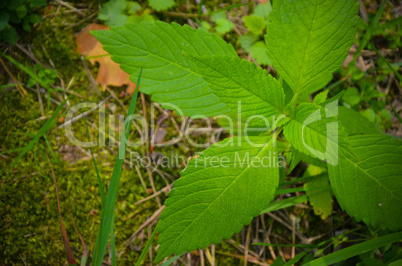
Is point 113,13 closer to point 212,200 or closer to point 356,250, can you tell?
point 212,200

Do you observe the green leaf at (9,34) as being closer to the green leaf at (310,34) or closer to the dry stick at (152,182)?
the dry stick at (152,182)

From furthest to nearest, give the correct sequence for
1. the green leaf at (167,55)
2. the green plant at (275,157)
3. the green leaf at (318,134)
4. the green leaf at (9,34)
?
the green leaf at (9,34)
the green leaf at (167,55)
the green plant at (275,157)
the green leaf at (318,134)

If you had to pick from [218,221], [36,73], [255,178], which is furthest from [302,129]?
[36,73]

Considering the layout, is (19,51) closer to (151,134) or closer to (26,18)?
(26,18)

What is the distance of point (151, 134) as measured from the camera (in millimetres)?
2414

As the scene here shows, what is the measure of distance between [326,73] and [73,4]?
2308mm

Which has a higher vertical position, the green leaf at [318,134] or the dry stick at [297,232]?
the green leaf at [318,134]

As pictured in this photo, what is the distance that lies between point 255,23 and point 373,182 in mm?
1659

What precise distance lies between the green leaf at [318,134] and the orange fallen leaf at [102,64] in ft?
5.06

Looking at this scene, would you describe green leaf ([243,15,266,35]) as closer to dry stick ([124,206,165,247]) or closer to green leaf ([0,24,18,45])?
dry stick ([124,206,165,247])

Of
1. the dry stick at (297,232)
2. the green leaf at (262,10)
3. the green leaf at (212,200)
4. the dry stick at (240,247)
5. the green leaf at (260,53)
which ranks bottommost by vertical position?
the dry stick at (240,247)

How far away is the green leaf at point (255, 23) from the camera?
2484 millimetres

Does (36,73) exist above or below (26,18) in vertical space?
below

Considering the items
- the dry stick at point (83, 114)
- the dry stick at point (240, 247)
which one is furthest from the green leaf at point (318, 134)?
the dry stick at point (83, 114)
